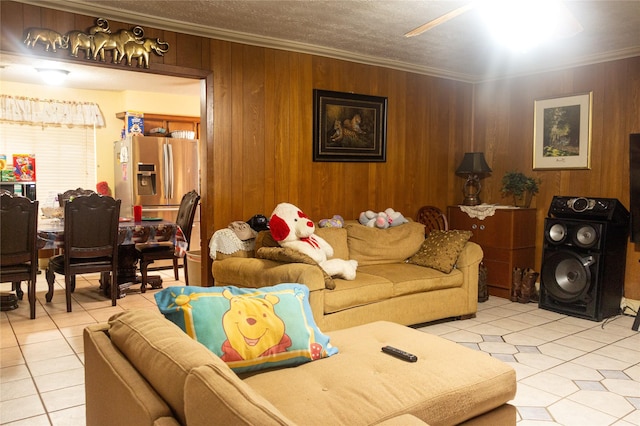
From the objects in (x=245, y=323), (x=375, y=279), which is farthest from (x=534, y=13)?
(x=245, y=323)

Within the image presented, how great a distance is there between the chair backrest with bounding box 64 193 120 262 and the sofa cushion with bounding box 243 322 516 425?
3.18 meters

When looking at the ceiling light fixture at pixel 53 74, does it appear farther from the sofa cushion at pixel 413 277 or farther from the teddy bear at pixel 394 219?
the sofa cushion at pixel 413 277

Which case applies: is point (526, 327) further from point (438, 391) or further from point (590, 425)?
point (438, 391)

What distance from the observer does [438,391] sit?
1.82 m

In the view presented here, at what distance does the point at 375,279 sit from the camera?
3895mm

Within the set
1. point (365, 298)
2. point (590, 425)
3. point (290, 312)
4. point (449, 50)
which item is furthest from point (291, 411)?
point (449, 50)

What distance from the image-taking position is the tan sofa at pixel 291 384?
3.61 feet

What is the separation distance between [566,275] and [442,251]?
121 cm

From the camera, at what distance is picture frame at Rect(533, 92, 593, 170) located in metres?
4.95

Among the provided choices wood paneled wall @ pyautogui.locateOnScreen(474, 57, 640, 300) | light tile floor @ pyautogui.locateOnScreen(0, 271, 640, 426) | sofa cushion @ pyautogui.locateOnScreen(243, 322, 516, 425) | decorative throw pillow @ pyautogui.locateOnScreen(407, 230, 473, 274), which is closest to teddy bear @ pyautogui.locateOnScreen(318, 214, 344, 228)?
decorative throw pillow @ pyautogui.locateOnScreen(407, 230, 473, 274)

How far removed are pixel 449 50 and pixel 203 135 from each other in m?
2.42

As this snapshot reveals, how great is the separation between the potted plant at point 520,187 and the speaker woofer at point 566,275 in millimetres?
929

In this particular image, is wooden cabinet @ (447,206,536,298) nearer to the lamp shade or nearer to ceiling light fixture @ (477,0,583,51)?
the lamp shade

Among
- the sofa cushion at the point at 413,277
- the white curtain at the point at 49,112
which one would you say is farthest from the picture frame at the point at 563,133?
the white curtain at the point at 49,112
